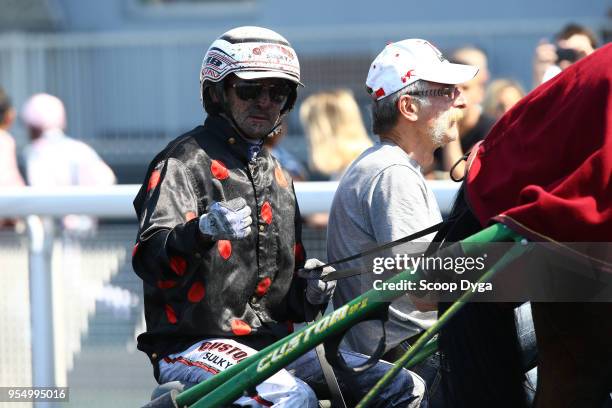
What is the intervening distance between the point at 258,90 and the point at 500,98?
3.56 m

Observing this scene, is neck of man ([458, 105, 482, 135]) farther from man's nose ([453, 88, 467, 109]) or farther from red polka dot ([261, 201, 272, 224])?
red polka dot ([261, 201, 272, 224])

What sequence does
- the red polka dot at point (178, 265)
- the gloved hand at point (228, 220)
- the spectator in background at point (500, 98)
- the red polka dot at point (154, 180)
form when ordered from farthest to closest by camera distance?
the spectator in background at point (500, 98)
the red polka dot at point (154, 180)
the red polka dot at point (178, 265)
the gloved hand at point (228, 220)

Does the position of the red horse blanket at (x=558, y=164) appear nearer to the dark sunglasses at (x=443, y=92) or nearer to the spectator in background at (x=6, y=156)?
the dark sunglasses at (x=443, y=92)

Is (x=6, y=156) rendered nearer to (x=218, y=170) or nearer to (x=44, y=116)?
(x=44, y=116)

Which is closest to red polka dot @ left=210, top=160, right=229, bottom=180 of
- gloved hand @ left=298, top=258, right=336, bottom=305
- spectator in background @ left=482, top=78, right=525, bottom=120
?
gloved hand @ left=298, top=258, right=336, bottom=305

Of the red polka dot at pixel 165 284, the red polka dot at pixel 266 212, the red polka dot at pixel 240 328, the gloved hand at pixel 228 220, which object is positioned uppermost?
the gloved hand at pixel 228 220

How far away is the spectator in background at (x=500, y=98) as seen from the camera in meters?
7.43

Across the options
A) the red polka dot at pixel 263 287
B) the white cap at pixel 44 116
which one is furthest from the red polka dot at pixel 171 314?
the white cap at pixel 44 116

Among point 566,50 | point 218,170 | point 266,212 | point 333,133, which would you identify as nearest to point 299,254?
point 266,212

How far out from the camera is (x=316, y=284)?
13.5ft

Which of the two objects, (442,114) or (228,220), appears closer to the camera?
(228,220)

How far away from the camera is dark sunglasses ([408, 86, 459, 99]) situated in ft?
14.3

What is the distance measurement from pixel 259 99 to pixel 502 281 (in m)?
1.13

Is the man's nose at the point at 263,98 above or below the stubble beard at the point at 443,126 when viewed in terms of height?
above
